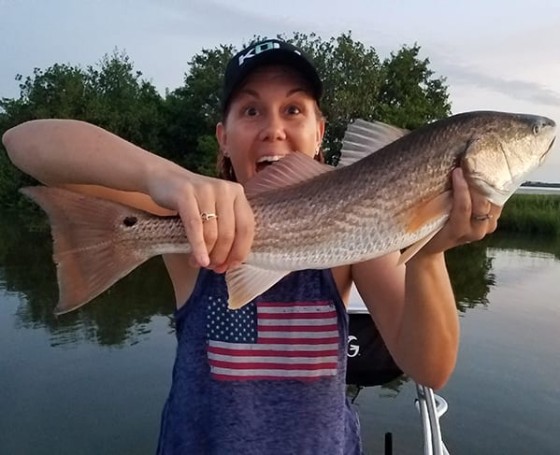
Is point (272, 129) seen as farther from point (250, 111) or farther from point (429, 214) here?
point (429, 214)

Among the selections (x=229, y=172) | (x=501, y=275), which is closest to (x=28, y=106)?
(x=501, y=275)

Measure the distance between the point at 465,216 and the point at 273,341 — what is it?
706mm

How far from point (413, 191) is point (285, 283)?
1.76ft

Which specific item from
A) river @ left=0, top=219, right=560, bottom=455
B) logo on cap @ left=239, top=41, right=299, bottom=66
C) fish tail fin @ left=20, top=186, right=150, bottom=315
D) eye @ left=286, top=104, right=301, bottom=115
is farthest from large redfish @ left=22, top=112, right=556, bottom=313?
river @ left=0, top=219, right=560, bottom=455

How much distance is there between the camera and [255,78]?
2.26 m

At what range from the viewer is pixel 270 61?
7.37 feet

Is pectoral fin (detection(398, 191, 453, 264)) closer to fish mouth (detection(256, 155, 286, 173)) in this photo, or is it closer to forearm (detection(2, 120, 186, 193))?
fish mouth (detection(256, 155, 286, 173))

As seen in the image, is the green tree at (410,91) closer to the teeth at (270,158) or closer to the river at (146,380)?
the river at (146,380)

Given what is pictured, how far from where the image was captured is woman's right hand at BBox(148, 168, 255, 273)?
1.58m

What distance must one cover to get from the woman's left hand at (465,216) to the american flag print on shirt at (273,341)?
0.45 meters

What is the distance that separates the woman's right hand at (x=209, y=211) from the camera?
1.58 meters

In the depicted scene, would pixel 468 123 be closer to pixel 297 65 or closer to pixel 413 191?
pixel 413 191

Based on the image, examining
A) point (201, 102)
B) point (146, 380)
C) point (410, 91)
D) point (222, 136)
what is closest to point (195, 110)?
point (201, 102)

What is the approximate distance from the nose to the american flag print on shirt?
591mm
